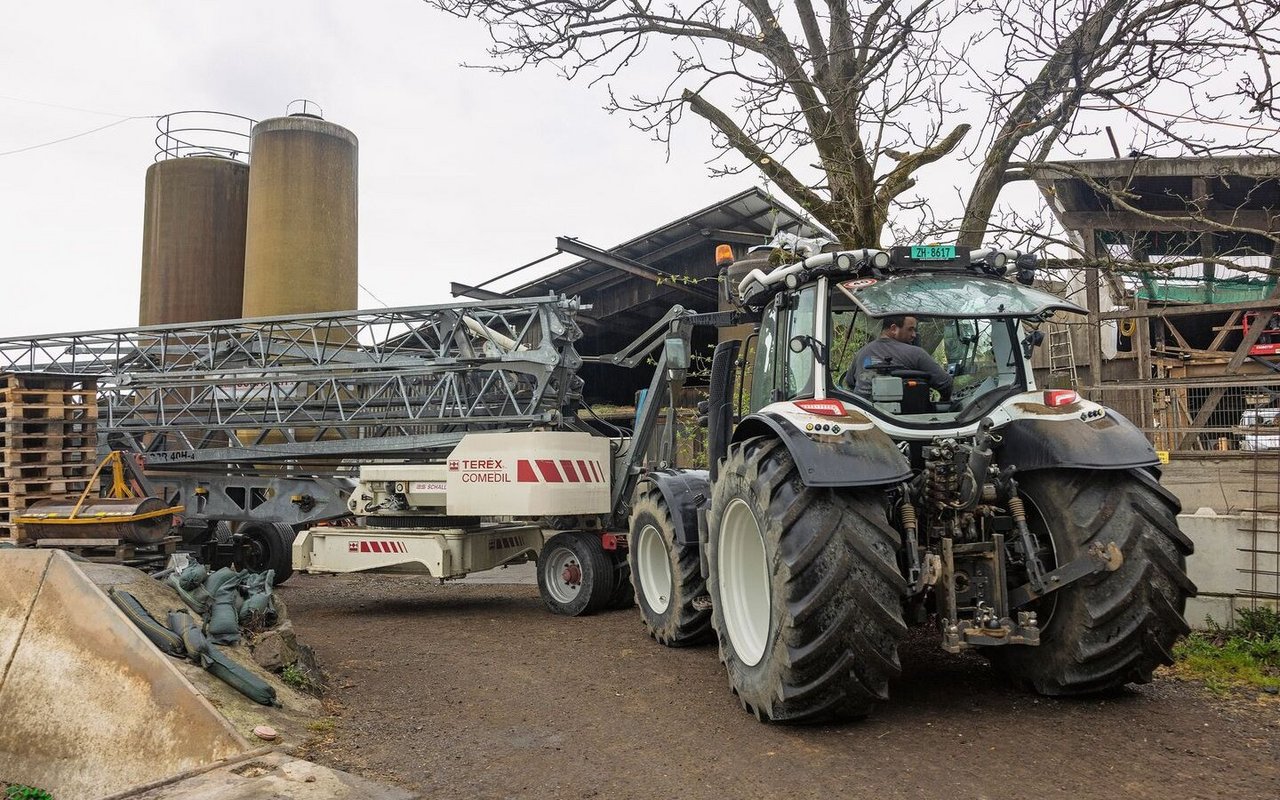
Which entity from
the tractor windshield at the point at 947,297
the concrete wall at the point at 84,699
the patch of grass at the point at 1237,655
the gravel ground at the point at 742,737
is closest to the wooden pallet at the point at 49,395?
the gravel ground at the point at 742,737

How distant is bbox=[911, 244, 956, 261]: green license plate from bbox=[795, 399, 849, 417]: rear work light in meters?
1.15

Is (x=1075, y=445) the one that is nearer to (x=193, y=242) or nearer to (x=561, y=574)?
(x=561, y=574)

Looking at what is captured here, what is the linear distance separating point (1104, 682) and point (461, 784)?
3.54 metres

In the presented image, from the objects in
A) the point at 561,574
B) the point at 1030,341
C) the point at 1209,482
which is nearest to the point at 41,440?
the point at 561,574

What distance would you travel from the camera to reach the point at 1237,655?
242 inches

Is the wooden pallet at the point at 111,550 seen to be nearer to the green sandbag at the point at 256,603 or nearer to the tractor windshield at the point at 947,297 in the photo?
the green sandbag at the point at 256,603

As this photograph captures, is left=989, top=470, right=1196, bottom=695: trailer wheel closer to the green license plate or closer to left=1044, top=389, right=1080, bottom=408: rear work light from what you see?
left=1044, top=389, right=1080, bottom=408: rear work light

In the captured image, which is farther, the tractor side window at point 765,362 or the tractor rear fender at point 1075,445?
the tractor side window at point 765,362

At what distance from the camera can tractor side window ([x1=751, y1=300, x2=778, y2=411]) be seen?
250 inches

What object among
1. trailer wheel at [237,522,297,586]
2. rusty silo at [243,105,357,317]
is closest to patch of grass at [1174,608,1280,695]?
trailer wheel at [237,522,297,586]

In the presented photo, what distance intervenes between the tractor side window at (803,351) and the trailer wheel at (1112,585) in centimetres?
147

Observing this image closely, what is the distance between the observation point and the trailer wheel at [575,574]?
31.7ft

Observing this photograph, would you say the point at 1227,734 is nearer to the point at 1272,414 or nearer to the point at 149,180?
the point at 1272,414

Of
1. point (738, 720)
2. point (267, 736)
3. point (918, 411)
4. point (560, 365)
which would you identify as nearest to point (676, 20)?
point (560, 365)
